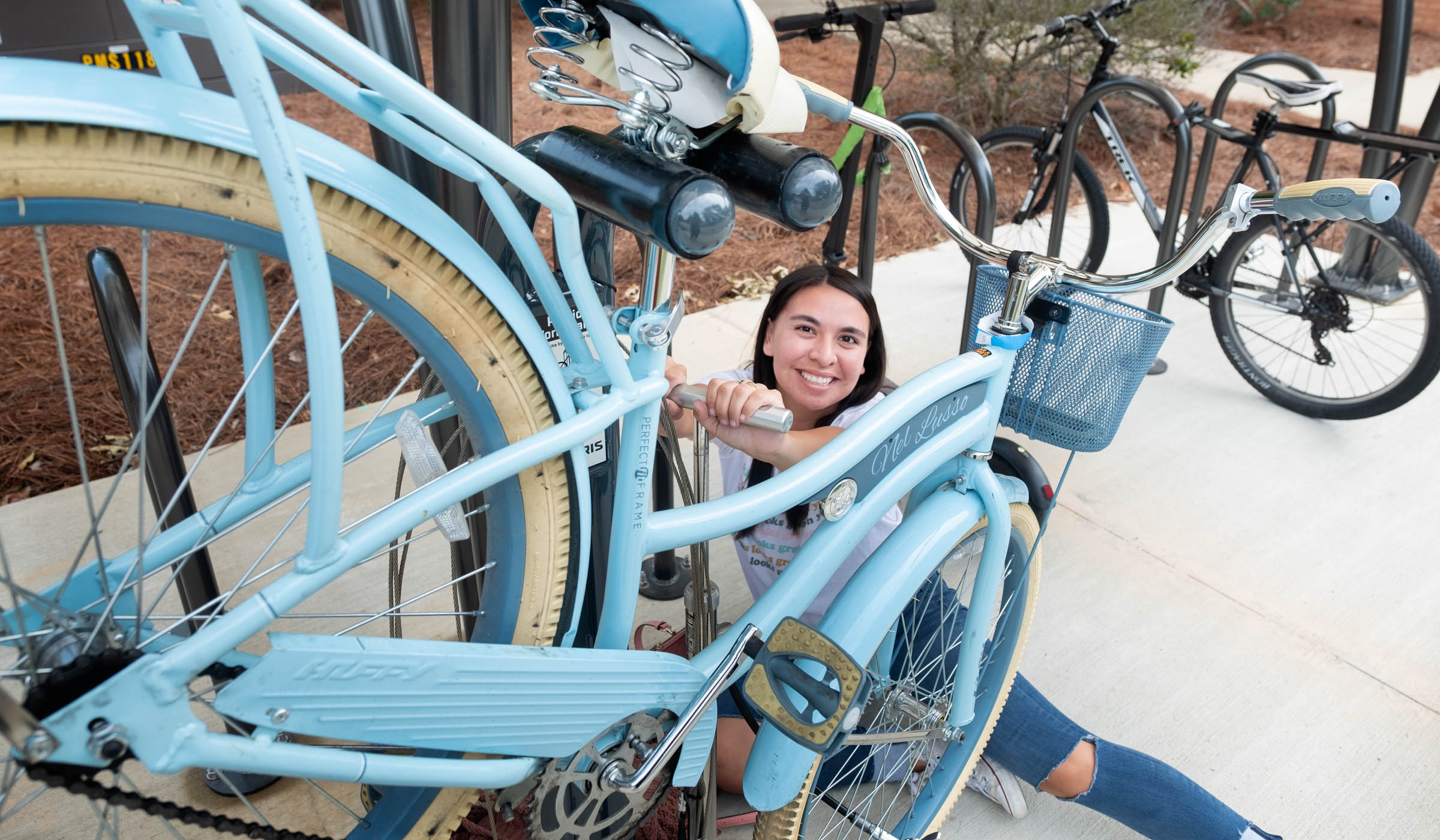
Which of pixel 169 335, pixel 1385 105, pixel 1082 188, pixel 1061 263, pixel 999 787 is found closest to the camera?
pixel 1061 263

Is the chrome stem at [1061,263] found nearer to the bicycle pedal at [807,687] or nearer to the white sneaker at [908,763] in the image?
the bicycle pedal at [807,687]

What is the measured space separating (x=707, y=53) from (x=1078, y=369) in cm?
96

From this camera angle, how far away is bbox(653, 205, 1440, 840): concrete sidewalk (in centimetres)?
197

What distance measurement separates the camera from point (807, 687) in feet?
3.93

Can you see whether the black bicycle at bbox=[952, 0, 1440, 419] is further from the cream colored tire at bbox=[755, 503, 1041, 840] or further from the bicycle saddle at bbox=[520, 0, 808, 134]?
the bicycle saddle at bbox=[520, 0, 808, 134]

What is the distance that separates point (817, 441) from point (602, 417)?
52 cm

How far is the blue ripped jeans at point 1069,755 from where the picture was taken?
1.75 metres

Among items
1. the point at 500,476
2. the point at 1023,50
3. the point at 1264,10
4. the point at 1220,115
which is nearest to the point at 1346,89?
the point at 1264,10

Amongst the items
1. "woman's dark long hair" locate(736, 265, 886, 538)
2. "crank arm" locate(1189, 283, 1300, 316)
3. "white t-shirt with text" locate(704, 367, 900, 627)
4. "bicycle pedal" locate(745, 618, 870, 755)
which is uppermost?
"woman's dark long hair" locate(736, 265, 886, 538)

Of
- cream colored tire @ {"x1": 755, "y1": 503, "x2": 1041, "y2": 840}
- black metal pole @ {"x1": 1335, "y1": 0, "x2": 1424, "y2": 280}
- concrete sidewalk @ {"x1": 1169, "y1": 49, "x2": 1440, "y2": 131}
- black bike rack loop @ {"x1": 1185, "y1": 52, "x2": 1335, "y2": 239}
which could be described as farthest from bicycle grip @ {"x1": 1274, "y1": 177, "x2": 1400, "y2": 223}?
concrete sidewalk @ {"x1": 1169, "y1": 49, "x2": 1440, "y2": 131}

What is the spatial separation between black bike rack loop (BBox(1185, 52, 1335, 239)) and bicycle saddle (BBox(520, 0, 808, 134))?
2.32 m

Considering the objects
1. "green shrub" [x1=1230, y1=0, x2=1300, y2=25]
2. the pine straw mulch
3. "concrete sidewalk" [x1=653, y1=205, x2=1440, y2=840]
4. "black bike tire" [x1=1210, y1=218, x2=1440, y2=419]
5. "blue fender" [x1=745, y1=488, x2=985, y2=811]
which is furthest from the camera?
"green shrub" [x1=1230, y1=0, x2=1300, y2=25]

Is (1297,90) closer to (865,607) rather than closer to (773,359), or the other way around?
(773,359)

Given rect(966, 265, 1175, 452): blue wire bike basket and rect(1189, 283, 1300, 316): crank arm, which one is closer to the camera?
rect(966, 265, 1175, 452): blue wire bike basket
